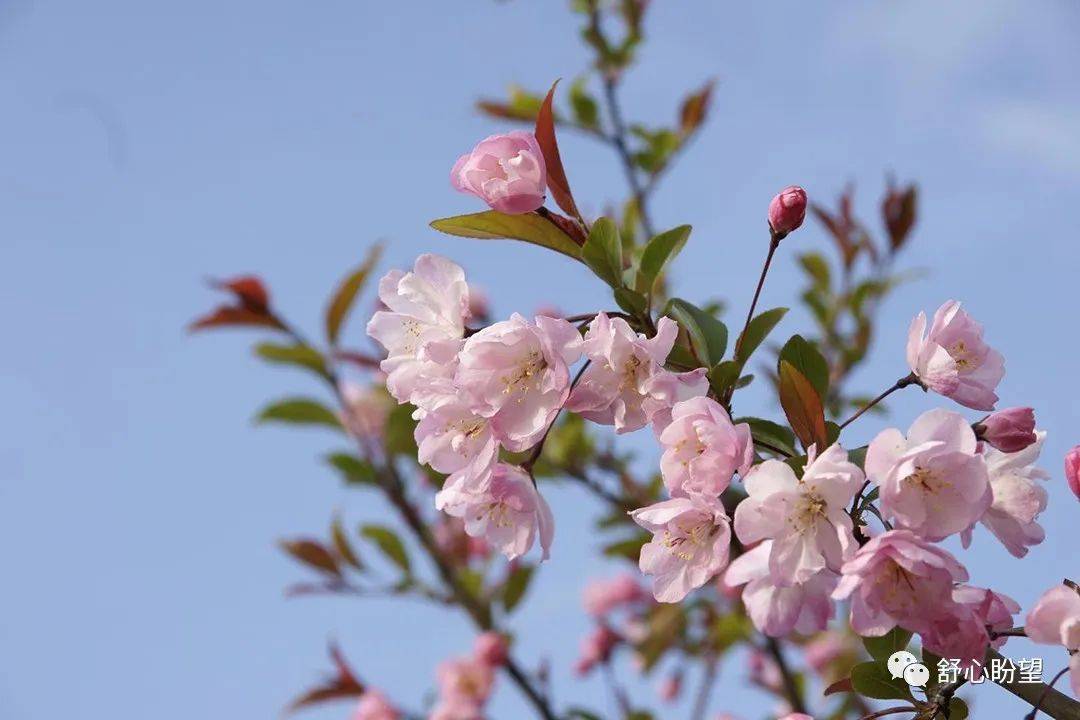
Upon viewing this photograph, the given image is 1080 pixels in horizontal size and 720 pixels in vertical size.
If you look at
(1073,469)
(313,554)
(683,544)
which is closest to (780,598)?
(683,544)

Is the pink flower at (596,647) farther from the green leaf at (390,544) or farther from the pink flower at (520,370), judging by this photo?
the pink flower at (520,370)

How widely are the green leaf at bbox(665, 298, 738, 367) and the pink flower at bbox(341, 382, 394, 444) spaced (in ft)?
5.85

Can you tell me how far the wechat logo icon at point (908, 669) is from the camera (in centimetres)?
121

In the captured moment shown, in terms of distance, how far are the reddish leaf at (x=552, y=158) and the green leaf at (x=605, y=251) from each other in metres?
0.07

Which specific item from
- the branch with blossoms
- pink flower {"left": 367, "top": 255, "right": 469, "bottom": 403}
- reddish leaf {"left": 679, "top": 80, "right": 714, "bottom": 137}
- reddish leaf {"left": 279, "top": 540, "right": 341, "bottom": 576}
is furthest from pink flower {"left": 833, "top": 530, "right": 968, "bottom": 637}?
reddish leaf {"left": 679, "top": 80, "right": 714, "bottom": 137}

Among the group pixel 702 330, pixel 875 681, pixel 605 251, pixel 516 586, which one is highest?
pixel 605 251

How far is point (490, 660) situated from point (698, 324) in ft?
6.37

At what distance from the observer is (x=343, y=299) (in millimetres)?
2943

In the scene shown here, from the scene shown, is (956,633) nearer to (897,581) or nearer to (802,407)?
(897,581)

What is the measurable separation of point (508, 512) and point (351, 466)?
166 cm

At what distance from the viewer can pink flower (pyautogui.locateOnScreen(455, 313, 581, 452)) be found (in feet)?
4.00

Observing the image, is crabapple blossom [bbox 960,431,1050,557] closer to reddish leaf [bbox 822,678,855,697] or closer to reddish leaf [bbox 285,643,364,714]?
reddish leaf [bbox 822,678,855,697]

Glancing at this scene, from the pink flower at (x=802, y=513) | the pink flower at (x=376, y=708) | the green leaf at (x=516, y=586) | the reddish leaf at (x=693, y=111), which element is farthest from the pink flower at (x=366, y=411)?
the pink flower at (x=802, y=513)

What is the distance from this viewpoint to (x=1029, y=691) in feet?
3.53
